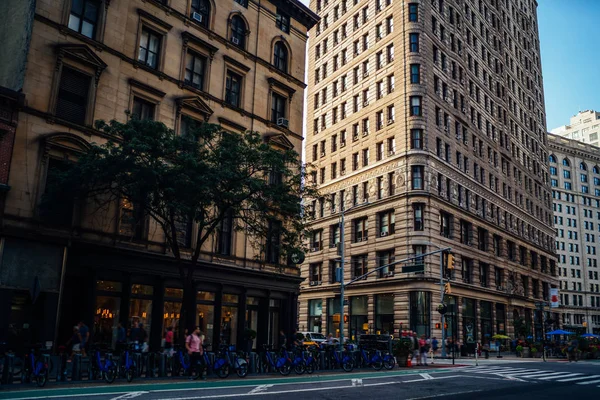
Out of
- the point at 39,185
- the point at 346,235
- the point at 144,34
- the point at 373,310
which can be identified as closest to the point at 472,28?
the point at 346,235

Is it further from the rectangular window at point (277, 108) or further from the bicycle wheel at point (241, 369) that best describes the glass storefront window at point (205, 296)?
the rectangular window at point (277, 108)

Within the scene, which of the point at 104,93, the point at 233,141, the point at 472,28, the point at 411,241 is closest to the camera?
the point at 233,141

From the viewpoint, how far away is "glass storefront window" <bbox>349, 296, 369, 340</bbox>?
2078 inches

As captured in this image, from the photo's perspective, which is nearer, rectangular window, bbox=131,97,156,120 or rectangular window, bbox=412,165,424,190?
rectangular window, bbox=131,97,156,120

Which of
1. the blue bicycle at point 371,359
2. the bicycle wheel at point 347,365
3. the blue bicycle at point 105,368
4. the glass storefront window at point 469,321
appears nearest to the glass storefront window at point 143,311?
the blue bicycle at point 105,368

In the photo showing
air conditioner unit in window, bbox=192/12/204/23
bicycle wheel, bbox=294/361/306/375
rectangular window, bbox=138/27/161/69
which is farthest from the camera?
air conditioner unit in window, bbox=192/12/204/23

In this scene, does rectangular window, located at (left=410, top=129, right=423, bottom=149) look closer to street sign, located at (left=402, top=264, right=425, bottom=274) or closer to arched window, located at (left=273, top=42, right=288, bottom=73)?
arched window, located at (left=273, top=42, right=288, bottom=73)

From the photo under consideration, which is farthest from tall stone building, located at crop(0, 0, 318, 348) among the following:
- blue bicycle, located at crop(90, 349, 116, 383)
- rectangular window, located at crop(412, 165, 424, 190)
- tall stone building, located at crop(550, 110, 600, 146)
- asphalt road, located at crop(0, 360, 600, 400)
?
tall stone building, located at crop(550, 110, 600, 146)

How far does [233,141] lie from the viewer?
23.2 meters

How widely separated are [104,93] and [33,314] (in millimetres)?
10821

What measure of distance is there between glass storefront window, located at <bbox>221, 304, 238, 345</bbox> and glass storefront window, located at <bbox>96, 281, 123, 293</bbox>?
6771mm

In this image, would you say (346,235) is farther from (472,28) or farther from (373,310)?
(472,28)

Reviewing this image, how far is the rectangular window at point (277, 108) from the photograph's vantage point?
35281 mm

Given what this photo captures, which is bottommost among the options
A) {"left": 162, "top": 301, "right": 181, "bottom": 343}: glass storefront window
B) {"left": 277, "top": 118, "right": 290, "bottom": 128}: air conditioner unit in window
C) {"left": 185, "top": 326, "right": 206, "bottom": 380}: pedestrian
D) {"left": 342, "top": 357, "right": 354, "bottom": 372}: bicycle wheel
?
{"left": 342, "top": 357, "right": 354, "bottom": 372}: bicycle wheel
